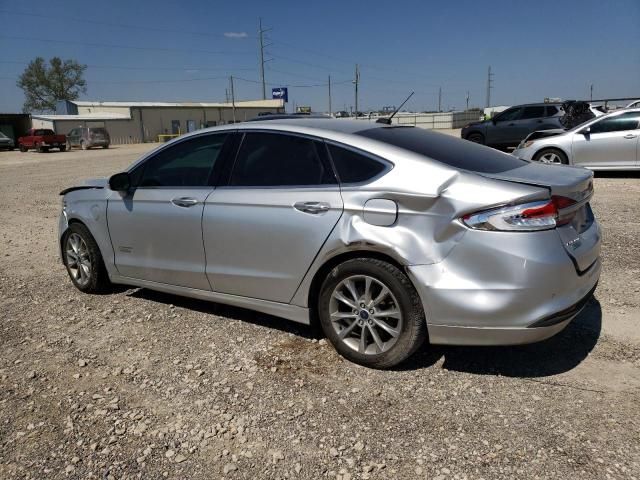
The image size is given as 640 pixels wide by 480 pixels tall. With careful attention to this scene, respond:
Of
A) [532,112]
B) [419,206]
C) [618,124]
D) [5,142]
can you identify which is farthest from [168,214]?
[5,142]

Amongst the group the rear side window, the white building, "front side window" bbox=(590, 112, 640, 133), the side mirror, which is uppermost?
the white building

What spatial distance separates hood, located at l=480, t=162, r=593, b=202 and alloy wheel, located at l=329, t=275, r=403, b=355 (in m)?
0.96

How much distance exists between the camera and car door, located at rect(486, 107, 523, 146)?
18219 millimetres

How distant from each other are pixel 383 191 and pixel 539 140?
9900mm

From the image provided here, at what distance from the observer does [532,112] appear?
1808cm

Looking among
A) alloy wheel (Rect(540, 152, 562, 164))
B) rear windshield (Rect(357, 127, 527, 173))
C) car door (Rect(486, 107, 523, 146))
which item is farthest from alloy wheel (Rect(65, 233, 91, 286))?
car door (Rect(486, 107, 523, 146))

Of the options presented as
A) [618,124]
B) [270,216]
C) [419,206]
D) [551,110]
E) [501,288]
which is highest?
[551,110]

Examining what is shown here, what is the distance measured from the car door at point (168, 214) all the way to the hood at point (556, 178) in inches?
82.5

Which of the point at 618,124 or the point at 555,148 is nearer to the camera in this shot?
the point at 618,124

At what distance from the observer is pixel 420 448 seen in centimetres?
270

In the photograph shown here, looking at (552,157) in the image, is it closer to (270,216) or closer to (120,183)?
(270,216)

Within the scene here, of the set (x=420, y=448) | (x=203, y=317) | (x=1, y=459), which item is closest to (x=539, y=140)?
(x=203, y=317)

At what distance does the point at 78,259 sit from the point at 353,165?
3.12m

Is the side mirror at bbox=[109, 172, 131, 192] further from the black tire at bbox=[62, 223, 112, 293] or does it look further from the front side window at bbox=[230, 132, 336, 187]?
the front side window at bbox=[230, 132, 336, 187]
